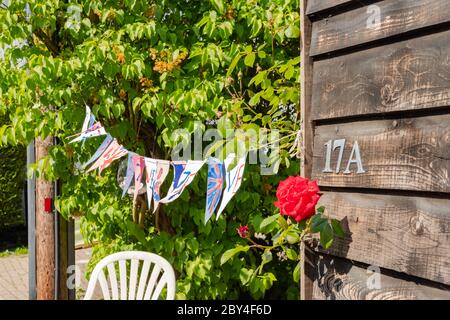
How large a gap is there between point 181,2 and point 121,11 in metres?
0.49

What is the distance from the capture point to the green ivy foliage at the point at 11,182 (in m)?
9.23

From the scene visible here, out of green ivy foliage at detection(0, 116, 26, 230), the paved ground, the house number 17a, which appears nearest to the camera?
the house number 17a

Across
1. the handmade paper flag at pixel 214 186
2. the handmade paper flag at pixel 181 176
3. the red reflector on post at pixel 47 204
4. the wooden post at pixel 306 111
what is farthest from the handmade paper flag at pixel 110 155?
the red reflector on post at pixel 47 204

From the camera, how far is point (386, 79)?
78.8 inches

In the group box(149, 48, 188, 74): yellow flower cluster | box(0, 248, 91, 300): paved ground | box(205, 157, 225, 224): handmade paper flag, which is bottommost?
box(0, 248, 91, 300): paved ground

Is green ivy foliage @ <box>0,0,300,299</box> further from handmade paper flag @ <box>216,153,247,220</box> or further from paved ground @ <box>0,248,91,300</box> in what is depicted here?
paved ground @ <box>0,248,91,300</box>

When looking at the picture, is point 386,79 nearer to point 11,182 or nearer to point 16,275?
point 16,275

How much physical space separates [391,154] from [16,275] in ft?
22.1

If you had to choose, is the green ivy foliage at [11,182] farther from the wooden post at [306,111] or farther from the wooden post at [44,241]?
the wooden post at [306,111]

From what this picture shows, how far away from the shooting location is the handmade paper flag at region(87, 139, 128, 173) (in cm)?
339

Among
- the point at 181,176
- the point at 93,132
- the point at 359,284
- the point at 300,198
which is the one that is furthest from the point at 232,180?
the point at 93,132

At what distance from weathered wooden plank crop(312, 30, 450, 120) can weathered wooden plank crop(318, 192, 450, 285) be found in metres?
Answer: 0.30

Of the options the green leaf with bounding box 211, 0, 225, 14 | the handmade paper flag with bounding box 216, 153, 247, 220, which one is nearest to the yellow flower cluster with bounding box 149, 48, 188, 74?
the green leaf with bounding box 211, 0, 225, 14
